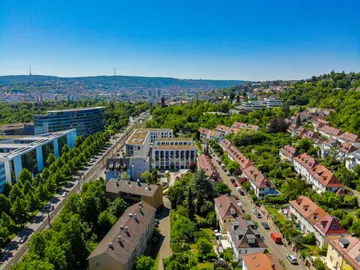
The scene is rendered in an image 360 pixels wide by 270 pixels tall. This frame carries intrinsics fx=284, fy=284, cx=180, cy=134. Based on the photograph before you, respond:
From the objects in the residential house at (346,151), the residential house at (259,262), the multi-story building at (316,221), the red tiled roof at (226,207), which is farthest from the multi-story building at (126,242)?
the residential house at (346,151)

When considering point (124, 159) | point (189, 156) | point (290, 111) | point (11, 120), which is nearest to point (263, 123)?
point (290, 111)

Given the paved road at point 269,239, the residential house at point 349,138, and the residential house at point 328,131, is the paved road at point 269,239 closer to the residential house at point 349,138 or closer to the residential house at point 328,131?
the residential house at point 349,138

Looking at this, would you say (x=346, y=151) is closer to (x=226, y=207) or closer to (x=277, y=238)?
(x=277, y=238)

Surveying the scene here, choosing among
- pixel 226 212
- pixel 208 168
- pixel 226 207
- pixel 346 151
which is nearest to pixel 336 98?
pixel 346 151

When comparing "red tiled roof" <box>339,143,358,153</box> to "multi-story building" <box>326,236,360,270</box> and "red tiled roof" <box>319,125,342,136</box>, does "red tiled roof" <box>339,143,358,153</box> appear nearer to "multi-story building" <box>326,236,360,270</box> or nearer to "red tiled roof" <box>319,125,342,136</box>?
"red tiled roof" <box>319,125,342,136</box>

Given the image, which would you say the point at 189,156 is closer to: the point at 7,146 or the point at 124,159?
the point at 124,159

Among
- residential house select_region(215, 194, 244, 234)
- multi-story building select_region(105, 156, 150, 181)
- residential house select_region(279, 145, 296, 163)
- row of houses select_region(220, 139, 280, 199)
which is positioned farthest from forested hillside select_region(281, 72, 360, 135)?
multi-story building select_region(105, 156, 150, 181)

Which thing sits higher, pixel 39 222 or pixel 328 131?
pixel 328 131
